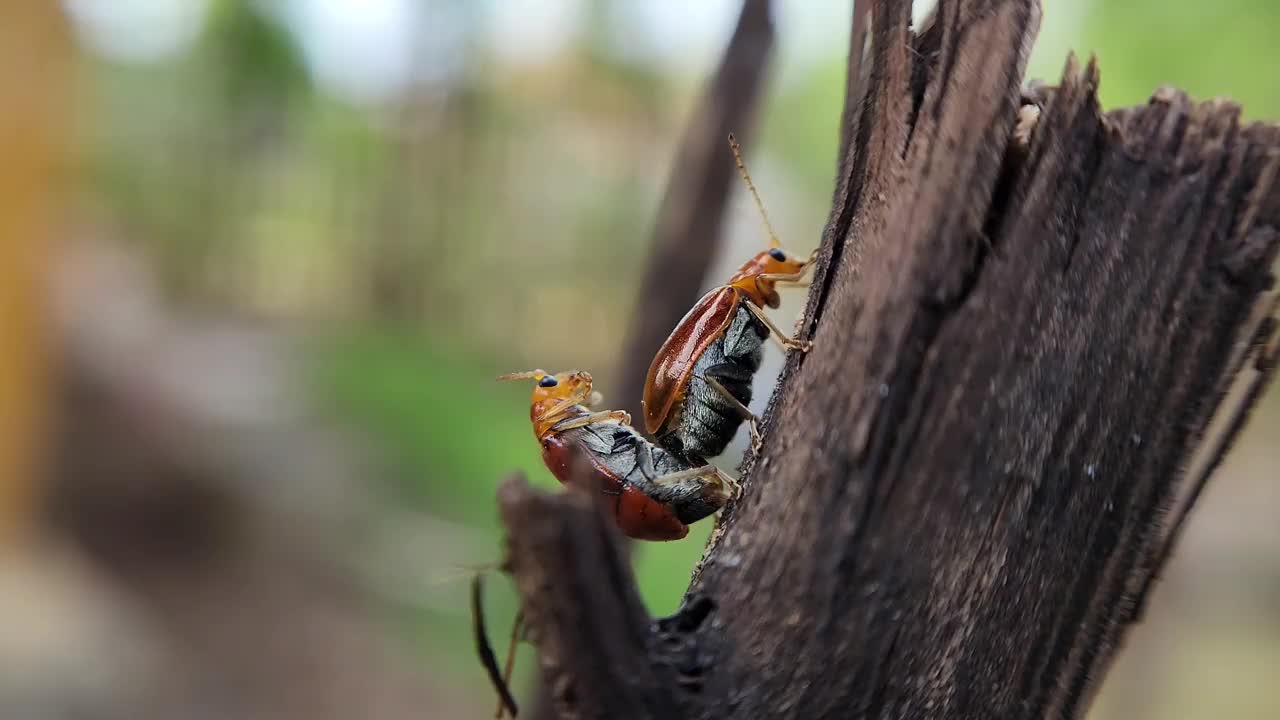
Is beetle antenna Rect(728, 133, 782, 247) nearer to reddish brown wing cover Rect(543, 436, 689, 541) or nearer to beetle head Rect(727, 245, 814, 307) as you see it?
beetle head Rect(727, 245, 814, 307)

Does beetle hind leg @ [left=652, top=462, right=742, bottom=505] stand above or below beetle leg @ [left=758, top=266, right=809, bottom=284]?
below

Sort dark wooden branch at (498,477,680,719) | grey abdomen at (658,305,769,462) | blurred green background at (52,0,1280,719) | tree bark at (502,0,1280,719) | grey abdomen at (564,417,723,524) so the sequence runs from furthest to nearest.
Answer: blurred green background at (52,0,1280,719) < grey abdomen at (658,305,769,462) < grey abdomen at (564,417,723,524) < tree bark at (502,0,1280,719) < dark wooden branch at (498,477,680,719)

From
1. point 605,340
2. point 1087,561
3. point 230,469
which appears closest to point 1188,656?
point 1087,561

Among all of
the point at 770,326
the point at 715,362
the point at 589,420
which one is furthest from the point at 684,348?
the point at 589,420

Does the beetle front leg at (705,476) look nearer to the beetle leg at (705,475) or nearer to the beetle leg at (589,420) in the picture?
the beetle leg at (705,475)

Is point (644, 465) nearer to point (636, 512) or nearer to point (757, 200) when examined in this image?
point (636, 512)

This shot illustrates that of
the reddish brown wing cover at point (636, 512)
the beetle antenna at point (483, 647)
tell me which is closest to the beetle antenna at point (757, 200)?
the reddish brown wing cover at point (636, 512)

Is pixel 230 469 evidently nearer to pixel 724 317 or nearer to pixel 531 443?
pixel 531 443

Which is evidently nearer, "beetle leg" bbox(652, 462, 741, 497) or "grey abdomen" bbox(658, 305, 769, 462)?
"beetle leg" bbox(652, 462, 741, 497)

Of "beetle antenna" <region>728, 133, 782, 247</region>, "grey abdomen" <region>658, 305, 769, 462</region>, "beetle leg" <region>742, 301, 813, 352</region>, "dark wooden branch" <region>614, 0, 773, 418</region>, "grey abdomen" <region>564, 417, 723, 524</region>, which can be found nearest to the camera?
"beetle leg" <region>742, 301, 813, 352</region>

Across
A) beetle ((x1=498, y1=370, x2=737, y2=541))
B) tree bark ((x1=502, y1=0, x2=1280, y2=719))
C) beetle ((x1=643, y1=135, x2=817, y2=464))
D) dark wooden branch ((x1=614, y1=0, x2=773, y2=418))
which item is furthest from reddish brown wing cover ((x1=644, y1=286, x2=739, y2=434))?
tree bark ((x1=502, y1=0, x2=1280, y2=719))
